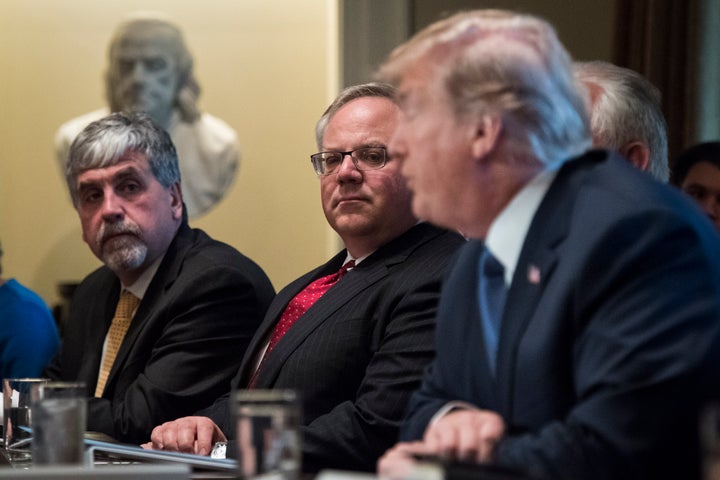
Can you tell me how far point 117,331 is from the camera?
11.6ft

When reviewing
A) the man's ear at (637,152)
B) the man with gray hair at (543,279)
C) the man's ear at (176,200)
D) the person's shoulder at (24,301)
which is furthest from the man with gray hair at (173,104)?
the man with gray hair at (543,279)

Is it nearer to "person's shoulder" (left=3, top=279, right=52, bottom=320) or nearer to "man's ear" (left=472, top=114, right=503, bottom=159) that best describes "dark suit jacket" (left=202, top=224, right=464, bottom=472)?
"man's ear" (left=472, top=114, right=503, bottom=159)

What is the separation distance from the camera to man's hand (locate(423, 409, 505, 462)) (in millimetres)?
1600

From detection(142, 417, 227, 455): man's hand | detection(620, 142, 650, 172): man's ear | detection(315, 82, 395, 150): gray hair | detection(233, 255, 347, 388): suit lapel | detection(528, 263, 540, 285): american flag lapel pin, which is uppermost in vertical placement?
detection(315, 82, 395, 150): gray hair

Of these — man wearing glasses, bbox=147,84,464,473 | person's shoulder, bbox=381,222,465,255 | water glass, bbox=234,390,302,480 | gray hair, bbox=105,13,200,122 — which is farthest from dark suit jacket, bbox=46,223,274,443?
gray hair, bbox=105,13,200,122

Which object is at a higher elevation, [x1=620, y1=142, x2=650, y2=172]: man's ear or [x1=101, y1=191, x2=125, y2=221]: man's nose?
[x1=620, y1=142, x2=650, y2=172]: man's ear

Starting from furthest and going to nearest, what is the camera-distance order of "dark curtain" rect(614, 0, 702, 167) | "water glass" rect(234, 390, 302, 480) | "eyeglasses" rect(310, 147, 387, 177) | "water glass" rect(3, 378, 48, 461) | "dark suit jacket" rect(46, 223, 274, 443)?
"dark curtain" rect(614, 0, 702, 167) → "dark suit jacket" rect(46, 223, 274, 443) → "eyeglasses" rect(310, 147, 387, 177) → "water glass" rect(3, 378, 48, 461) → "water glass" rect(234, 390, 302, 480)

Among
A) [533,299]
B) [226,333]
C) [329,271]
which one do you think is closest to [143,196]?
[226,333]

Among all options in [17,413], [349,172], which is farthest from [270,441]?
[349,172]

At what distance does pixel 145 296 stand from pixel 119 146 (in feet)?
1.54

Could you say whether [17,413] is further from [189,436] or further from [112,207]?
[112,207]

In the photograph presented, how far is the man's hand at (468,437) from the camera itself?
5.25 feet

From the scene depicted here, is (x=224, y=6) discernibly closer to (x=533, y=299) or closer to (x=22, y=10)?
(x=22, y=10)

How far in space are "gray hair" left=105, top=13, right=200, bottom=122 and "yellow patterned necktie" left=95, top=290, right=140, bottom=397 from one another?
215cm
